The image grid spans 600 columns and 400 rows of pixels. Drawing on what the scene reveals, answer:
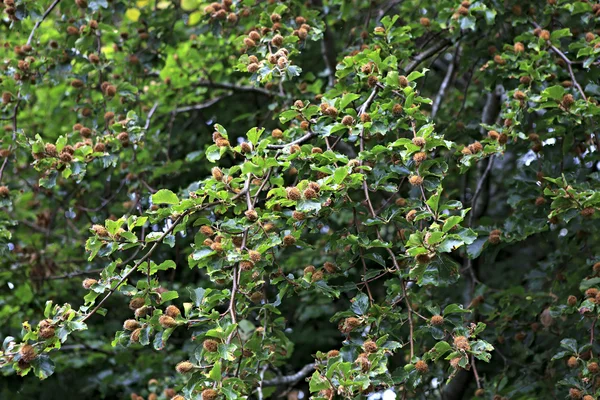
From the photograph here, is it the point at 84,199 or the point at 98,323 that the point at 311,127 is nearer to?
the point at 84,199

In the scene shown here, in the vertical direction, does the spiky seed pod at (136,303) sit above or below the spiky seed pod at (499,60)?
below

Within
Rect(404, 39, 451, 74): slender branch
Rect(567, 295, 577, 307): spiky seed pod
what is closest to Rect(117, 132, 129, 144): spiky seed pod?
Rect(404, 39, 451, 74): slender branch

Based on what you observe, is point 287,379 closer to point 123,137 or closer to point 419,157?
point 123,137

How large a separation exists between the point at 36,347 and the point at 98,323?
8.82 ft

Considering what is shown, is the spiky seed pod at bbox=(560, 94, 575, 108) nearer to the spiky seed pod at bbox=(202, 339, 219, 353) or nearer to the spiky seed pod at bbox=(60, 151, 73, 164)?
the spiky seed pod at bbox=(202, 339, 219, 353)

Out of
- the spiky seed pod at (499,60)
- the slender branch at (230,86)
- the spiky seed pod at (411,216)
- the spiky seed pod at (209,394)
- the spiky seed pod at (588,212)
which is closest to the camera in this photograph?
the spiky seed pod at (209,394)

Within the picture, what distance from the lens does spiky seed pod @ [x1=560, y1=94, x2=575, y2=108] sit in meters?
2.84

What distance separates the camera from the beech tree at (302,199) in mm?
2318

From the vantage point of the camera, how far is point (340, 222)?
4730 millimetres

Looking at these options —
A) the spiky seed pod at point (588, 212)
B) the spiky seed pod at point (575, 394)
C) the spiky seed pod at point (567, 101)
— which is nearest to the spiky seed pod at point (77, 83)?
the spiky seed pod at point (567, 101)

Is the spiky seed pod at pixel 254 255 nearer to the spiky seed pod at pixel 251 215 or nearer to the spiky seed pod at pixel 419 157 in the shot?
the spiky seed pod at pixel 251 215

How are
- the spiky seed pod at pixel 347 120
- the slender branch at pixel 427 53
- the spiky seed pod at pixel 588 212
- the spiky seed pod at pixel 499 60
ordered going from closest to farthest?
the spiky seed pod at pixel 347 120, the spiky seed pod at pixel 588 212, the spiky seed pod at pixel 499 60, the slender branch at pixel 427 53

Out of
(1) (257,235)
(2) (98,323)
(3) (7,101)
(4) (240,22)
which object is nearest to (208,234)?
(1) (257,235)

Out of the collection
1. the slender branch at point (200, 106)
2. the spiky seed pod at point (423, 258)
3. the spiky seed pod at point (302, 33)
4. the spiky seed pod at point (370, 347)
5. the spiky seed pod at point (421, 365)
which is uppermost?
the spiky seed pod at point (302, 33)
